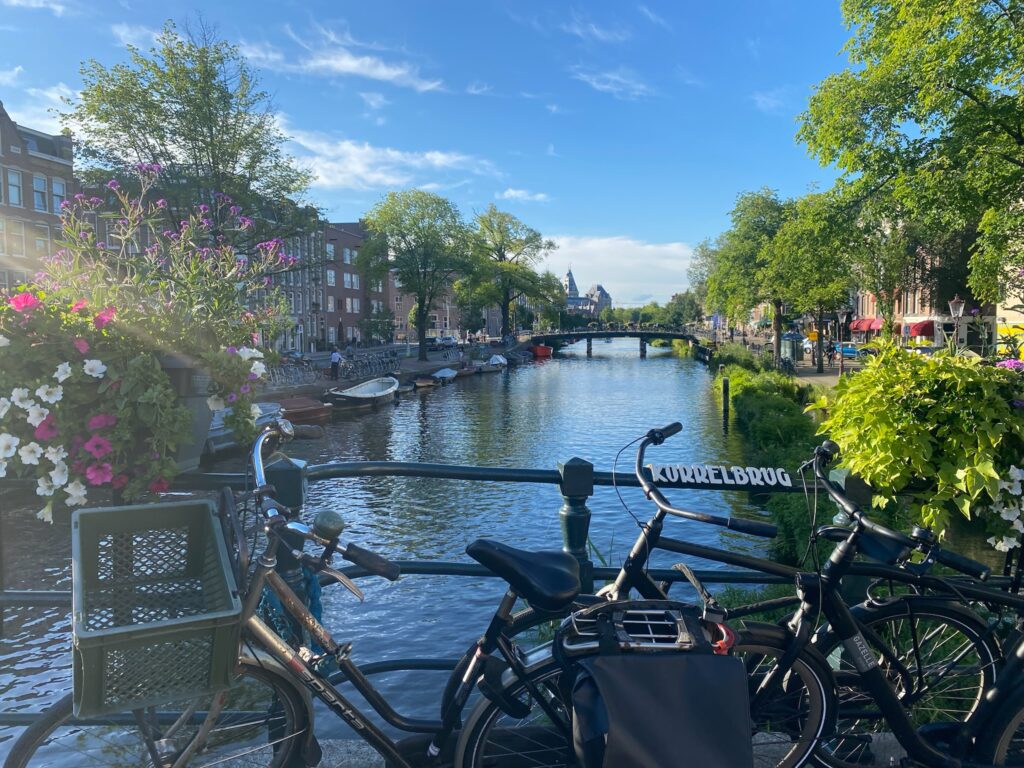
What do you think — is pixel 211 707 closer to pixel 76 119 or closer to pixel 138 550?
pixel 138 550

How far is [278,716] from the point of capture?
252 cm

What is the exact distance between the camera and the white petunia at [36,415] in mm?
2828

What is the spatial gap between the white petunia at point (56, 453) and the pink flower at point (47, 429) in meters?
0.04

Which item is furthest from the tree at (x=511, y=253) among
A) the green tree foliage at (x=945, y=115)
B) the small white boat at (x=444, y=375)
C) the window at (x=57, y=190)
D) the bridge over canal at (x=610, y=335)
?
the green tree foliage at (x=945, y=115)

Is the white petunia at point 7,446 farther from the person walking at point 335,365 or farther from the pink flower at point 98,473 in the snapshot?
the person walking at point 335,365

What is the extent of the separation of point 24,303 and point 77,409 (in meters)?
0.46

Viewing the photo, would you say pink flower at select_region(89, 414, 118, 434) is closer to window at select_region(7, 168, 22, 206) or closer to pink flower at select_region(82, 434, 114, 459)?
pink flower at select_region(82, 434, 114, 459)

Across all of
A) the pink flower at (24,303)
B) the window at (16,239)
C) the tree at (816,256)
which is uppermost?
the window at (16,239)

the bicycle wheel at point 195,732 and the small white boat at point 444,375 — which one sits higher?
the bicycle wheel at point 195,732

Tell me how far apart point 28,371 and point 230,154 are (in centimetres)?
2791

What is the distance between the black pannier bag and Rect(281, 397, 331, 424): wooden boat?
24846 millimetres

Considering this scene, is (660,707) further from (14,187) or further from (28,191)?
(28,191)

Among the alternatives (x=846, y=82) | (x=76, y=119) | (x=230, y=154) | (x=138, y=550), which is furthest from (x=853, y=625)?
(x=76, y=119)

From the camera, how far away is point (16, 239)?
36.7 m
